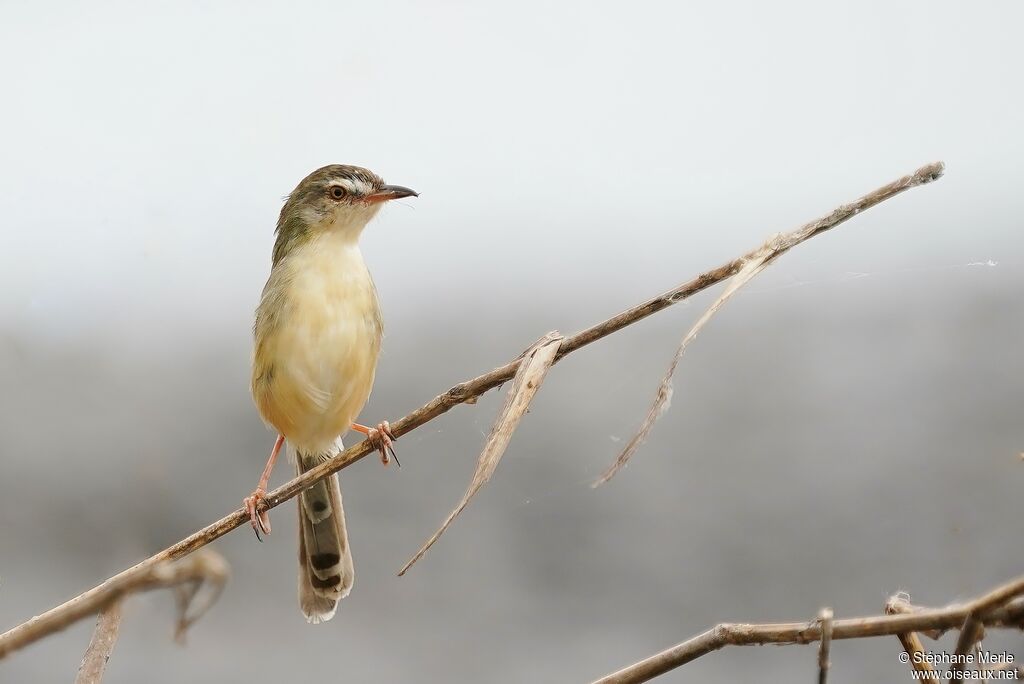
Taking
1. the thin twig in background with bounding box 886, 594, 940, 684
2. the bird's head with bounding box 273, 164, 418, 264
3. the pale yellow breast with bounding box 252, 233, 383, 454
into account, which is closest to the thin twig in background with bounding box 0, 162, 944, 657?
the thin twig in background with bounding box 886, 594, 940, 684

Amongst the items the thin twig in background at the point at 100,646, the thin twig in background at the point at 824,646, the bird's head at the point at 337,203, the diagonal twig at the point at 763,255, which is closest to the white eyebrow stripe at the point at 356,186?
the bird's head at the point at 337,203

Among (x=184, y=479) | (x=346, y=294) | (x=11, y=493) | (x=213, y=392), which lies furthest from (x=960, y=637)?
(x=213, y=392)

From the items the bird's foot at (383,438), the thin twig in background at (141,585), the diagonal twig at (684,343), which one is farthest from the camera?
the bird's foot at (383,438)

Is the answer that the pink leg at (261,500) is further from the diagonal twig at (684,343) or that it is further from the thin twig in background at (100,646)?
the diagonal twig at (684,343)

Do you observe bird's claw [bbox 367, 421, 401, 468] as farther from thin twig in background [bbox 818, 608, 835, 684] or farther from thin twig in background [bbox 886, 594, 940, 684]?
thin twig in background [bbox 818, 608, 835, 684]

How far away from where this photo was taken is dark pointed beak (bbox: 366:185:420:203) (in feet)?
11.6

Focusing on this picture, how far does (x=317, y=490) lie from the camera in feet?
12.2

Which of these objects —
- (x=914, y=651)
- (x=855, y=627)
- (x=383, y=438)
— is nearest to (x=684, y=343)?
(x=855, y=627)

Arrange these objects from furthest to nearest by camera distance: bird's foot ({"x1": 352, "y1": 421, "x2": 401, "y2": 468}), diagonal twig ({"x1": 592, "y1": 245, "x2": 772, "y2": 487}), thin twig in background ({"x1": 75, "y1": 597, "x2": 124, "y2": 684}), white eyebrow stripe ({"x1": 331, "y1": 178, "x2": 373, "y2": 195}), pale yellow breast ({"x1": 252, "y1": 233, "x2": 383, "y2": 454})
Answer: white eyebrow stripe ({"x1": 331, "y1": 178, "x2": 373, "y2": 195}) < pale yellow breast ({"x1": 252, "y1": 233, "x2": 383, "y2": 454}) < bird's foot ({"x1": 352, "y1": 421, "x2": 401, "y2": 468}) < diagonal twig ({"x1": 592, "y1": 245, "x2": 772, "y2": 487}) < thin twig in background ({"x1": 75, "y1": 597, "x2": 124, "y2": 684})

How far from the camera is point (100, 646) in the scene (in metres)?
1.50

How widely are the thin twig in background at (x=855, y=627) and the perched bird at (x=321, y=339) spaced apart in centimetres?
185

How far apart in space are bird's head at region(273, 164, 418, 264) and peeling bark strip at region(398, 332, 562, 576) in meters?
1.84

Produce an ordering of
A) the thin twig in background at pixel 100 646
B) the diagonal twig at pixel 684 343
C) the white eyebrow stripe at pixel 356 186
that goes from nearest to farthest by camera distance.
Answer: the thin twig in background at pixel 100 646
the diagonal twig at pixel 684 343
the white eyebrow stripe at pixel 356 186

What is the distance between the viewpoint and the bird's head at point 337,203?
11.8ft
